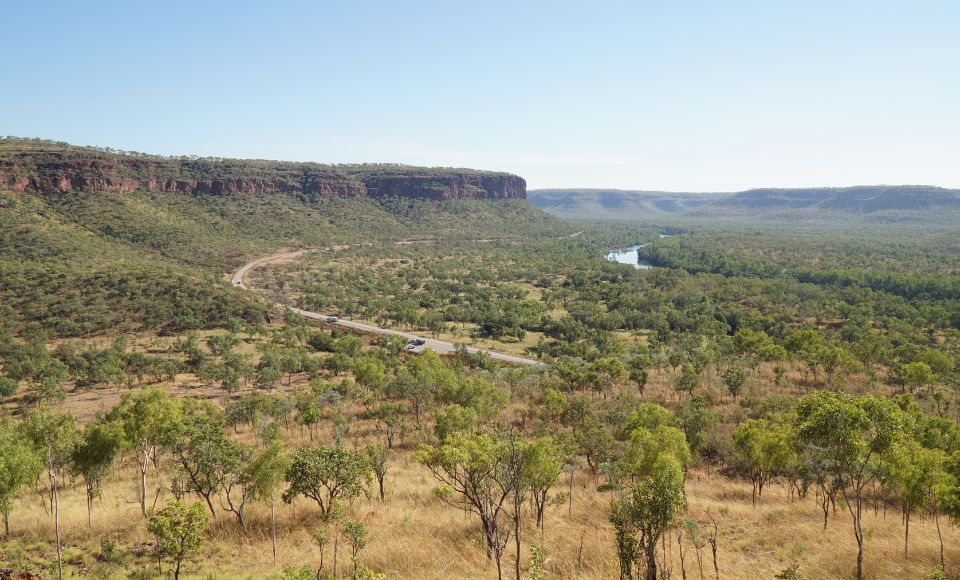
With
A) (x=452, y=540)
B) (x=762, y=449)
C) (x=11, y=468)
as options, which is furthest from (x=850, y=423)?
(x=11, y=468)

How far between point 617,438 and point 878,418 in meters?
26.7

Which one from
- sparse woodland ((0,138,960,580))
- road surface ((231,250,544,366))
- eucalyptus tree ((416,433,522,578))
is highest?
eucalyptus tree ((416,433,522,578))

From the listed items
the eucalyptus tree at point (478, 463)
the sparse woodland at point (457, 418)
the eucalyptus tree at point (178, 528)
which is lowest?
the sparse woodland at point (457, 418)

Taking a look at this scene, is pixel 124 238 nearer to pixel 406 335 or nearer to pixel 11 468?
pixel 406 335

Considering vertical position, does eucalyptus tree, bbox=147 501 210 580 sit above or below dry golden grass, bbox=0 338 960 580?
above

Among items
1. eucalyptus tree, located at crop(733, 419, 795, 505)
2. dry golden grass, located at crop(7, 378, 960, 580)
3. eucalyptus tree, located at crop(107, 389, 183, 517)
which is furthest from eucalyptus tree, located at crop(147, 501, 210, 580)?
eucalyptus tree, located at crop(733, 419, 795, 505)

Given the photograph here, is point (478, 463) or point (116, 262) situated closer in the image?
point (478, 463)

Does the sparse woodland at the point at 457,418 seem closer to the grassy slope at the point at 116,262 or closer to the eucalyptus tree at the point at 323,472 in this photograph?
the eucalyptus tree at the point at 323,472

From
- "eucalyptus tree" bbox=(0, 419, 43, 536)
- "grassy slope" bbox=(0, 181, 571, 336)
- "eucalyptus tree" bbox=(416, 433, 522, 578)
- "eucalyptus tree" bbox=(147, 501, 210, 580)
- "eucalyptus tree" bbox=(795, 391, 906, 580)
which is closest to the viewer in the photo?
"eucalyptus tree" bbox=(147, 501, 210, 580)

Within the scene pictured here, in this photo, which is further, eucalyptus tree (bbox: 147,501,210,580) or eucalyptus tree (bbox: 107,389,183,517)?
eucalyptus tree (bbox: 107,389,183,517)

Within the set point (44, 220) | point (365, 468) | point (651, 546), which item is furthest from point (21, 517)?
point (44, 220)

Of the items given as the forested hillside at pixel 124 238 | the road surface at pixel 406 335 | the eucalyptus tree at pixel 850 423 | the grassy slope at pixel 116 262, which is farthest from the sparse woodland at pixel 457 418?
the road surface at pixel 406 335

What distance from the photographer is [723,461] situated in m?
40.1

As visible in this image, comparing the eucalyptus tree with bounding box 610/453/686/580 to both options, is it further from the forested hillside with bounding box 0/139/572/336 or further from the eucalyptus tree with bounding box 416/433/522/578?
the forested hillside with bounding box 0/139/572/336
